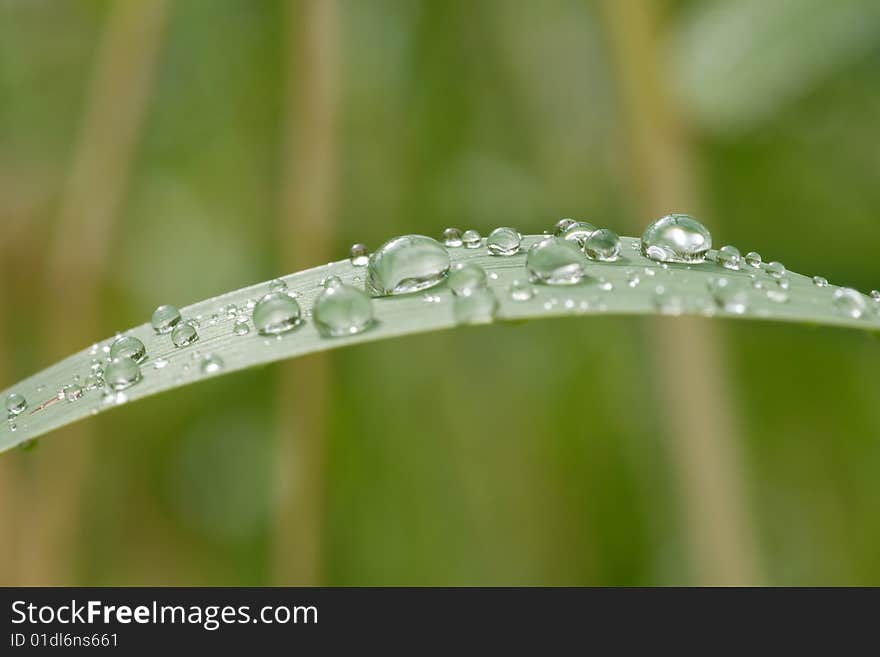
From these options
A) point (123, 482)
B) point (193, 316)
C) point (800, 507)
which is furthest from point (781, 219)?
point (123, 482)

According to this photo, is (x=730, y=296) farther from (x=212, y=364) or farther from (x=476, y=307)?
(x=212, y=364)

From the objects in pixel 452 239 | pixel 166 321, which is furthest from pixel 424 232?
pixel 166 321

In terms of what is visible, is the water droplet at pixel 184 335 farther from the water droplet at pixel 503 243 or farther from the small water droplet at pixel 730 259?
the small water droplet at pixel 730 259

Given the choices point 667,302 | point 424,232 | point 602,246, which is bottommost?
point 667,302

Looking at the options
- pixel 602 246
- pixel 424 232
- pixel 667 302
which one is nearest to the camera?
pixel 667 302

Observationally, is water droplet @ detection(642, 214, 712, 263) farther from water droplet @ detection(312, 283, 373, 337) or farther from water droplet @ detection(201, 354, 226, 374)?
water droplet @ detection(201, 354, 226, 374)

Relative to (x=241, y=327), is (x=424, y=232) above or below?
→ above

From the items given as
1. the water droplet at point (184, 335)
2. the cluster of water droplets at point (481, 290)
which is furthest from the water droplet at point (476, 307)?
the water droplet at point (184, 335)
